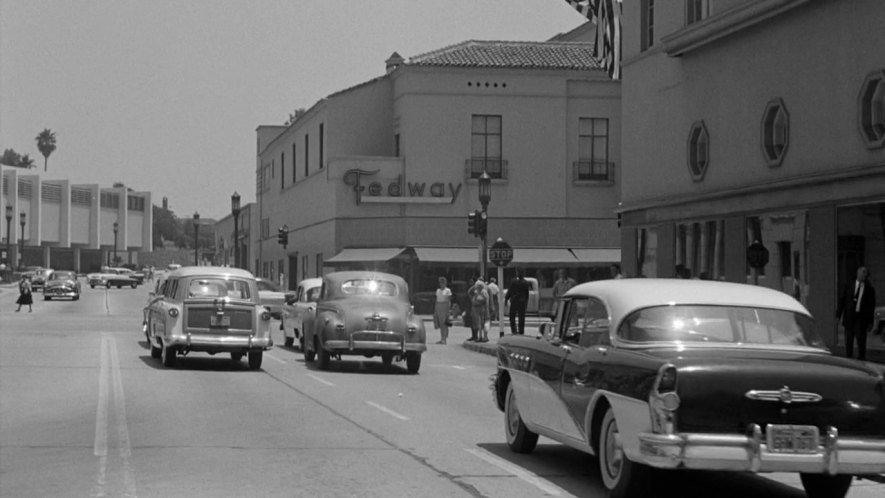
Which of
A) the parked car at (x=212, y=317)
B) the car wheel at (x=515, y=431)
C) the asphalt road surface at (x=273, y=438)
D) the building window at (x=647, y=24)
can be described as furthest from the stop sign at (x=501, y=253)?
the car wheel at (x=515, y=431)

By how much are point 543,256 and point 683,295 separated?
51603 millimetres

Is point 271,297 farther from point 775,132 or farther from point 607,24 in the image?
point 775,132

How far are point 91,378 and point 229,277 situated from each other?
13.1 ft

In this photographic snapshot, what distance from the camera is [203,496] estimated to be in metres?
10.3

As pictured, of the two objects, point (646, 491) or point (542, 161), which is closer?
point (646, 491)

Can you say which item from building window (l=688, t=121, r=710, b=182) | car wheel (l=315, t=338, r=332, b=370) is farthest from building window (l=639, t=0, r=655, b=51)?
car wheel (l=315, t=338, r=332, b=370)

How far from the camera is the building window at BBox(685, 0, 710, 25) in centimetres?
Answer: 3216

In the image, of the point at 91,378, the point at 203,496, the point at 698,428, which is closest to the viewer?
the point at 698,428

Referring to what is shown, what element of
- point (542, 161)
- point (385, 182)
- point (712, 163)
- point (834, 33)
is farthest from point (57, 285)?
point (834, 33)

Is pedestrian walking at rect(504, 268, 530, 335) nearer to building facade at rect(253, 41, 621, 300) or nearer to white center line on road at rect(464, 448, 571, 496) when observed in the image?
white center line on road at rect(464, 448, 571, 496)

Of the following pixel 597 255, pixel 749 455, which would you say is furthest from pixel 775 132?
pixel 597 255

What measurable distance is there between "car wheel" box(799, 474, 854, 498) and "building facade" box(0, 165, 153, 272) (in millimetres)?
124968

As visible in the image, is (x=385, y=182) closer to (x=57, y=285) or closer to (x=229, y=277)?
(x=57, y=285)

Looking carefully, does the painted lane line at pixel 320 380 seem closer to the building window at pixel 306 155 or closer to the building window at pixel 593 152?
the building window at pixel 593 152
